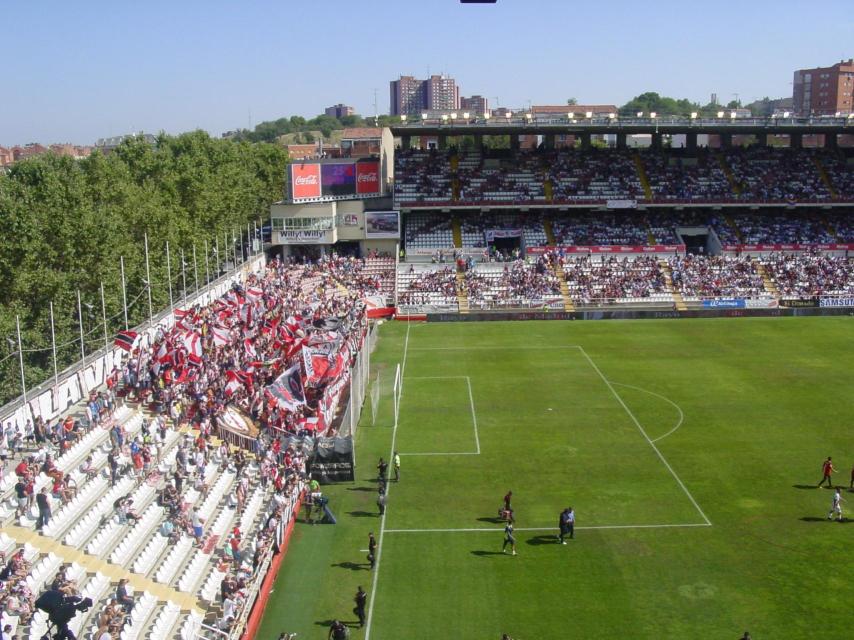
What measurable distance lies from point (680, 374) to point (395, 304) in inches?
1003

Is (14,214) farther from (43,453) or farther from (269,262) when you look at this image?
(269,262)

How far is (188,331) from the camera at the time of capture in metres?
36.3

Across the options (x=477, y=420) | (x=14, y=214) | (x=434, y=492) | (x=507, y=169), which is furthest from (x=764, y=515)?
(x=507, y=169)

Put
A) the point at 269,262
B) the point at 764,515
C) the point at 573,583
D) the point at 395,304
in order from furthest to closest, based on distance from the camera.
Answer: the point at 269,262 → the point at 395,304 → the point at 764,515 → the point at 573,583

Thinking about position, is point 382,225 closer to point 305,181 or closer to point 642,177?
point 305,181

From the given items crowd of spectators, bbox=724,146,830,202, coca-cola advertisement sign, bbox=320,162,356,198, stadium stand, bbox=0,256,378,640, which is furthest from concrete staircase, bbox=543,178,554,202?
stadium stand, bbox=0,256,378,640

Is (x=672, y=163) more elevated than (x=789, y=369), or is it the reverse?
(x=672, y=163)

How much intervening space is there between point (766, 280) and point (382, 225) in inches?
1219

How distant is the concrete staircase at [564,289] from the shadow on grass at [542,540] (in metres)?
39.2

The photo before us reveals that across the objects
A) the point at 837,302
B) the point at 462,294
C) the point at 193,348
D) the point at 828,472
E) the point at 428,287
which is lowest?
the point at 828,472

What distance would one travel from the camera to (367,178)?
3066 inches

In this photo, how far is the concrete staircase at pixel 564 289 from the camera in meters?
65.5

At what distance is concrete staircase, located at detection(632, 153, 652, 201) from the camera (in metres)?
78.6

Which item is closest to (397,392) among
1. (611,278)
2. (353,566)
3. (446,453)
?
(446,453)
